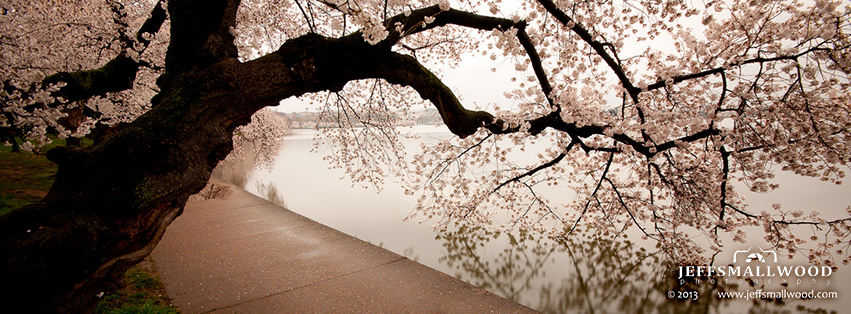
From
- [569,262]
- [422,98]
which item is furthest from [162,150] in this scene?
[569,262]

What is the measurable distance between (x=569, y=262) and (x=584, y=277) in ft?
1.53

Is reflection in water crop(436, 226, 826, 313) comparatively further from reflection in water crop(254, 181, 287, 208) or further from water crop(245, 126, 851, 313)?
reflection in water crop(254, 181, 287, 208)

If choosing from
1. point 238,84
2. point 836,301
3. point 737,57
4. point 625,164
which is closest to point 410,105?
point 625,164

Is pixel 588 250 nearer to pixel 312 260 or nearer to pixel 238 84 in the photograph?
pixel 312 260

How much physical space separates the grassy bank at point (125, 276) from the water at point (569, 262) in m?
2.74

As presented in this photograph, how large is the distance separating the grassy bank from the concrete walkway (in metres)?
0.13

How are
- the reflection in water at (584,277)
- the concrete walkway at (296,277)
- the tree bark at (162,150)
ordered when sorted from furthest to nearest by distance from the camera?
the reflection in water at (584,277) → the concrete walkway at (296,277) → the tree bark at (162,150)

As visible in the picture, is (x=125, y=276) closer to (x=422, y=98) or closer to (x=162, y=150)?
(x=162, y=150)

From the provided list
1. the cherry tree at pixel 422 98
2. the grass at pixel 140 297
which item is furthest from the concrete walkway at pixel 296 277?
the cherry tree at pixel 422 98

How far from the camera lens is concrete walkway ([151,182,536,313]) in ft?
10.0

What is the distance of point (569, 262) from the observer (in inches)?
200

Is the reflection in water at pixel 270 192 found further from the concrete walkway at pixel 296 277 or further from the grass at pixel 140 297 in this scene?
the grass at pixel 140 297

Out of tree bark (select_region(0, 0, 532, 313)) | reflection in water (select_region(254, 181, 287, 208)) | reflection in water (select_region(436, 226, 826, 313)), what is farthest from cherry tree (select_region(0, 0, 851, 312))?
reflection in water (select_region(254, 181, 287, 208))

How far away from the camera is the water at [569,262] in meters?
3.96
